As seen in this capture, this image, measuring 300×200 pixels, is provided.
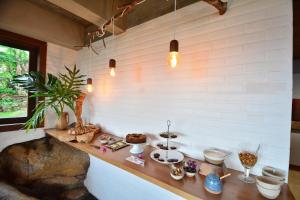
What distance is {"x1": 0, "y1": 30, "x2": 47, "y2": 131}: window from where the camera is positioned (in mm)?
1906

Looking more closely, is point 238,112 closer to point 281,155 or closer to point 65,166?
point 281,155

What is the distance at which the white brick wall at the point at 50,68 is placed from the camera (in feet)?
6.24

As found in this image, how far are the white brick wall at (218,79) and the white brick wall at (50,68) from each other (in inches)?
47.1

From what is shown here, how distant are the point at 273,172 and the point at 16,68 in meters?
2.97

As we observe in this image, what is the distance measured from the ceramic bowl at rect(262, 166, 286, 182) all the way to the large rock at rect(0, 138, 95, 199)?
185 centimetres

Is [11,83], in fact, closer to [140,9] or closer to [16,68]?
[16,68]

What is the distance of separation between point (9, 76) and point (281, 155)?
116 inches

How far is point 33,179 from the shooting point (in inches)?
72.7

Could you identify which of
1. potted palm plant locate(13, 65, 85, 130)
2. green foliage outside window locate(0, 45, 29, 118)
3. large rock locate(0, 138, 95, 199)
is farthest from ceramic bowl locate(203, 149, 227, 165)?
green foliage outside window locate(0, 45, 29, 118)

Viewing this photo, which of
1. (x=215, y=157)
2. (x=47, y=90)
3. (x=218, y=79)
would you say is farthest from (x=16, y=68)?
(x=215, y=157)

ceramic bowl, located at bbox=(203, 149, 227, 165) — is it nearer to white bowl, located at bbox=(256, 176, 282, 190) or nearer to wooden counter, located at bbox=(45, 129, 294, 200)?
wooden counter, located at bbox=(45, 129, 294, 200)

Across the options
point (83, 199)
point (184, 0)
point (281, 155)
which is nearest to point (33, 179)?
point (83, 199)

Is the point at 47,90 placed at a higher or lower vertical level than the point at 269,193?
higher

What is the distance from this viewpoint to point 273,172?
984 mm
